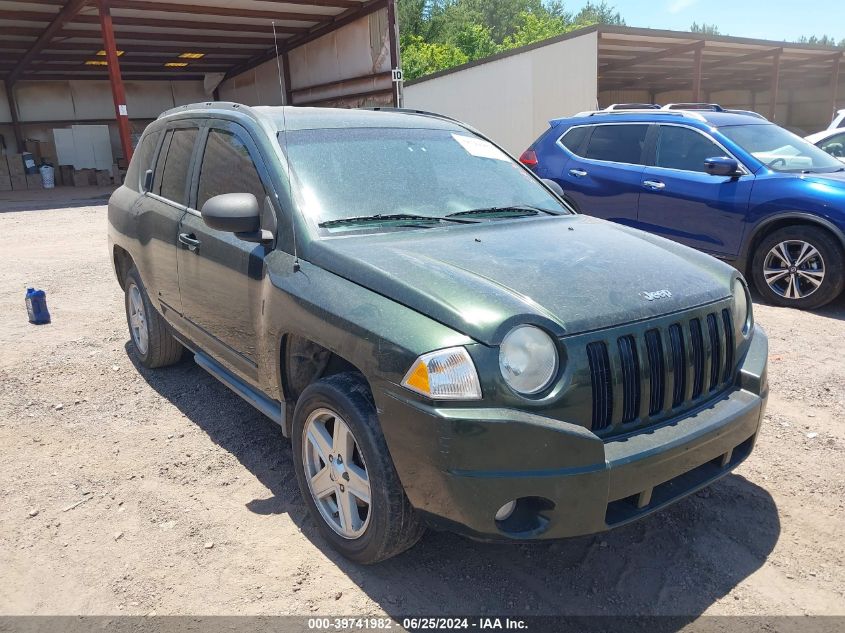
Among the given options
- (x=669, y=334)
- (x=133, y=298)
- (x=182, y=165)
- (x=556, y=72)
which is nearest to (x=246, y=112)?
(x=182, y=165)

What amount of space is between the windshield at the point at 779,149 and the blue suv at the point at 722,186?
0.04 ft

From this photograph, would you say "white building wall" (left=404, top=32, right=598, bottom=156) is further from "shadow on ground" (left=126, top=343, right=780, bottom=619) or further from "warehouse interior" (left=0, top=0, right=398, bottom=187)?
"shadow on ground" (left=126, top=343, right=780, bottom=619)

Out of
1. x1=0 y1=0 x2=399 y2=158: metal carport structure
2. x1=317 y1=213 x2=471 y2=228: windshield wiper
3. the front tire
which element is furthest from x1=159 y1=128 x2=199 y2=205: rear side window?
x1=0 y1=0 x2=399 y2=158: metal carport structure

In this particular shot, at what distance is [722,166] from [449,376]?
213 inches

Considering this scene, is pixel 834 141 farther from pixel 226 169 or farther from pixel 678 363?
pixel 226 169

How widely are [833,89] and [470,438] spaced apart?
2932 cm

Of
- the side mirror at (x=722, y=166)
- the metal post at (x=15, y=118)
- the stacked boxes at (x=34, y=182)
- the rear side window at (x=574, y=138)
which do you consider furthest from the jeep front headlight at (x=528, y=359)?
the metal post at (x=15, y=118)

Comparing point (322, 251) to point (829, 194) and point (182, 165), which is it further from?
point (829, 194)

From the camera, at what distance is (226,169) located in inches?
145

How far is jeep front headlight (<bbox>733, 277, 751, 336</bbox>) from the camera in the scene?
290 cm

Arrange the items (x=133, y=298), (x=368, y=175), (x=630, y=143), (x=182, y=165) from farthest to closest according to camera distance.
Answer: (x=630, y=143) < (x=133, y=298) < (x=182, y=165) < (x=368, y=175)

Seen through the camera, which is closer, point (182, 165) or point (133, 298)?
point (182, 165)

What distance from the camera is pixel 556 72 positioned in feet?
55.0

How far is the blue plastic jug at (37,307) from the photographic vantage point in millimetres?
6250
